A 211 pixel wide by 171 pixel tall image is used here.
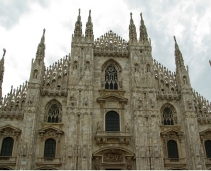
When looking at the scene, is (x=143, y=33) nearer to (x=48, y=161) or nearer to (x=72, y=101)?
(x=72, y=101)

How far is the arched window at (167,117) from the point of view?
2422cm

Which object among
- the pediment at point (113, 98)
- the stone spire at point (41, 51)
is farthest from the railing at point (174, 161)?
the stone spire at point (41, 51)

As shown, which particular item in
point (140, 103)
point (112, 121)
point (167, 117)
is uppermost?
point (140, 103)

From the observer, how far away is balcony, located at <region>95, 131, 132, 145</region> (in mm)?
22203

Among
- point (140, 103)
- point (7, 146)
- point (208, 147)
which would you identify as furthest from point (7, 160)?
point (208, 147)

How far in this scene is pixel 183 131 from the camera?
23359mm

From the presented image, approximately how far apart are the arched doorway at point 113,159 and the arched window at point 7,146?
7.31 metres

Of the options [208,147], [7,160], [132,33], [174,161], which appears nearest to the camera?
[7,160]

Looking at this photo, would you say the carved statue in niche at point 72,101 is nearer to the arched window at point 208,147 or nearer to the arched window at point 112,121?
the arched window at point 112,121

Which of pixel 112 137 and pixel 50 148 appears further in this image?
pixel 112 137

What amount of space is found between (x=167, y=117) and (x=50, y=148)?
1151 cm

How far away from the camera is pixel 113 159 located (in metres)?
22.0

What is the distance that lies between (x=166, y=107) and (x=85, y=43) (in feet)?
35.6

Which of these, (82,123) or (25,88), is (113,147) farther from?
(25,88)
